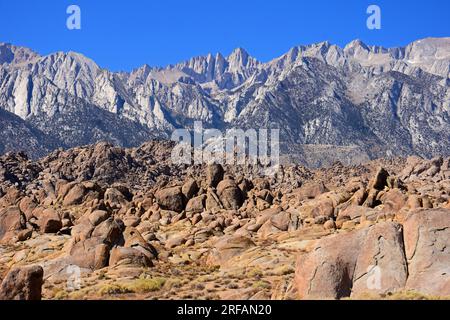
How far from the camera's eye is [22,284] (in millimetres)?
32344

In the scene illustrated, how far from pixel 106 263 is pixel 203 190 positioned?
66.5 m

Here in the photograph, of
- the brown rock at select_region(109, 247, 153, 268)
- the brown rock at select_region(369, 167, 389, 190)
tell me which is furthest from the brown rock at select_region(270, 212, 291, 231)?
the brown rock at select_region(109, 247, 153, 268)

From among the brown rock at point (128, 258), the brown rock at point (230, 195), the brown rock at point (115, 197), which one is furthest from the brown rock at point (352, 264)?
the brown rock at point (115, 197)

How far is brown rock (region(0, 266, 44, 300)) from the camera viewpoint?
3184 cm

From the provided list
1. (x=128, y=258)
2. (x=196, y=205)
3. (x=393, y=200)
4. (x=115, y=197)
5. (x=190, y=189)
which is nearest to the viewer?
(x=128, y=258)

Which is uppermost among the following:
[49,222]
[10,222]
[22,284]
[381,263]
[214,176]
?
[214,176]

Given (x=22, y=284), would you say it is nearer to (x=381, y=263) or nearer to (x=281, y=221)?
(x=381, y=263)

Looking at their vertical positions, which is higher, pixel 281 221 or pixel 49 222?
pixel 281 221

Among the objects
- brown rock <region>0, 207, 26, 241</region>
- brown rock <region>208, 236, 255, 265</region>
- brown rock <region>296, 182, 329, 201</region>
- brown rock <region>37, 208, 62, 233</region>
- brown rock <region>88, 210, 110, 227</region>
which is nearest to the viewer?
brown rock <region>208, 236, 255, 265</region>

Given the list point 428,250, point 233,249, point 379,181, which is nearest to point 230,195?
point 379,181

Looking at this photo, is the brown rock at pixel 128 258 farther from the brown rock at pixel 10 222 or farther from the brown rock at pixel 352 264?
the brown rock at pixel 10 222

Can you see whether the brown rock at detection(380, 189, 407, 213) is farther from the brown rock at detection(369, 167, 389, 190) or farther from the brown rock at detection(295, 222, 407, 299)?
the brown rock at detection(295, 222, 407, 299)

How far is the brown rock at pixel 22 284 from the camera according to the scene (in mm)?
31836
